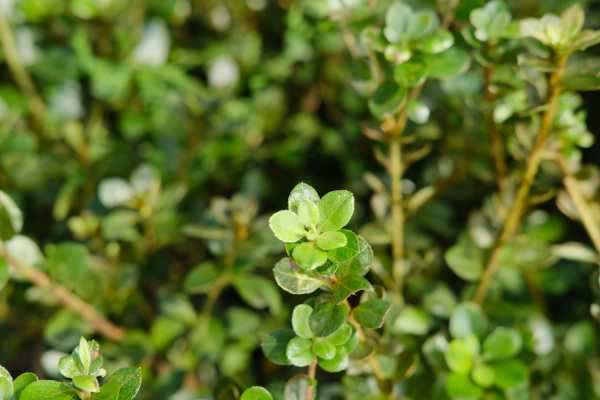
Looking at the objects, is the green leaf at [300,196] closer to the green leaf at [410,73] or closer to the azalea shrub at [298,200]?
the azalea shrub at [298,200]

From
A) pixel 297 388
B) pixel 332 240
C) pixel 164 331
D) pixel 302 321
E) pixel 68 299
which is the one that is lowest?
pixel 164 331

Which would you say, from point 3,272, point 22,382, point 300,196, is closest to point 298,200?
point 300,196

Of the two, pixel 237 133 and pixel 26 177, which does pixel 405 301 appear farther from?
pixel 26 177

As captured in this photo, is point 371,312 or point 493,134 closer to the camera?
point 371,312

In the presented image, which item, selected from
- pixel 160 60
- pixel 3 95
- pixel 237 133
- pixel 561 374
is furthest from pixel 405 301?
pixel 3 95


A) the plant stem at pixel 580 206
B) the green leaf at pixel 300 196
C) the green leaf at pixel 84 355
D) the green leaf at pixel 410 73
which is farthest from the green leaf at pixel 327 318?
the plant stem at pixel 580 206

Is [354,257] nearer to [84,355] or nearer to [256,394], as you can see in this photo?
[256,394]
